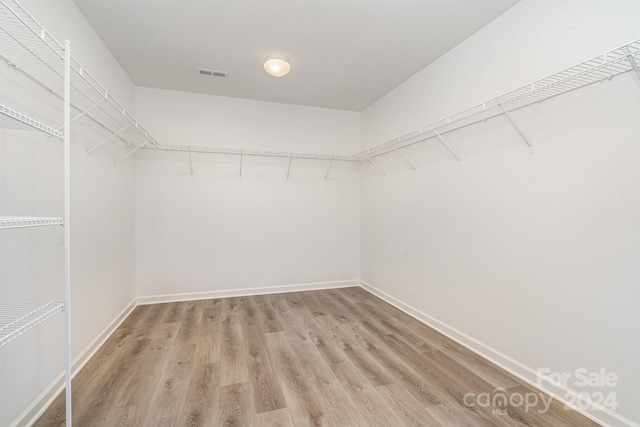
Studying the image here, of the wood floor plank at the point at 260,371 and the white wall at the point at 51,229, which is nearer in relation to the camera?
the white wall at the point at 51,229

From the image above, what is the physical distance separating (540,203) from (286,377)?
2064 mm

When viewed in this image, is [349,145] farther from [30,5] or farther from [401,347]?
[30,5]

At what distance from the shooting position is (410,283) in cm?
303

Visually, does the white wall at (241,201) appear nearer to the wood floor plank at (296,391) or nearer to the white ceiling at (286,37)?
the white ceiling at (286,37)

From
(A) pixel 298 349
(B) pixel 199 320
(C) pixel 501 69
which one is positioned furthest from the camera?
(B) pixel 199 320

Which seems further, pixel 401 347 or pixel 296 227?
pixel 296 227

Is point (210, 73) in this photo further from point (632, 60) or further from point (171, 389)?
point (632, 60)

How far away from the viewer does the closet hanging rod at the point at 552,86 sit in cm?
133

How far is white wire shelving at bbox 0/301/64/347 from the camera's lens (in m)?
0.97

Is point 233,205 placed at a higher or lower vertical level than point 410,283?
higher

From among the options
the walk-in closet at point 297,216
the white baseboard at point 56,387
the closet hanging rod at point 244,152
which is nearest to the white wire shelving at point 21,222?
the walk-in closet at point 297,216

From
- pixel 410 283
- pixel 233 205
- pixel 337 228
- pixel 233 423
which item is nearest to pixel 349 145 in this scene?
pixel 337 228

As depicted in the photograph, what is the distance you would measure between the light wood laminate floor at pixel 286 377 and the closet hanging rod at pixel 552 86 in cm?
187

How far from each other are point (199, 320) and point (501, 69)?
11.4 feet
